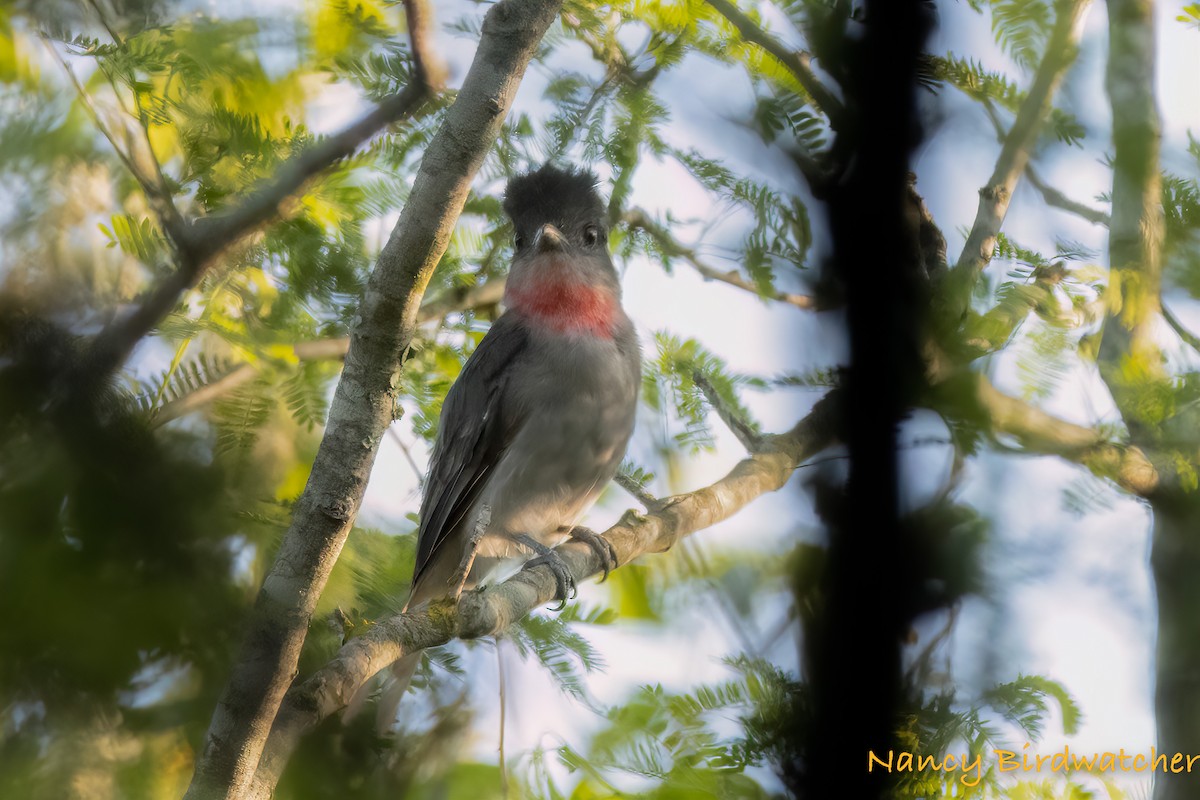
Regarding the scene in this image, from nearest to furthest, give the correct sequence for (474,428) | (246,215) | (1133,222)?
1. (246,215)
2. (1133,222)
3. (474,428)

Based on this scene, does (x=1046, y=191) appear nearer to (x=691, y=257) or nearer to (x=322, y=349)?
(x=691, y=257)

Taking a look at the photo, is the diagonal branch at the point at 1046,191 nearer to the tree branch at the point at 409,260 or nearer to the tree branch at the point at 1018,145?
the tree branch at the point at 1018,145

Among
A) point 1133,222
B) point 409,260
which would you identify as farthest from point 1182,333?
point 409,260

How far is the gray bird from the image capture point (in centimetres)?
465

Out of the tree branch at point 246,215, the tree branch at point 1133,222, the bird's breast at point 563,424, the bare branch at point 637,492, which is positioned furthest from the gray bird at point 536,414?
the tree branch at point 1133,222

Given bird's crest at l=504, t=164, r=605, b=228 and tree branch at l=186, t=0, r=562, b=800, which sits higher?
bird's crest at l=504, t=164, r=605, b=228

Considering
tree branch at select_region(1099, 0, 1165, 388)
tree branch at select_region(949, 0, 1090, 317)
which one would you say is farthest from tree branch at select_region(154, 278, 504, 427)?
tree branch at select_region(1099, 0, 1165, 388)

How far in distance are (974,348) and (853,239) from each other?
A: 0.35 meters

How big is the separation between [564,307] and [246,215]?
2.81 meters

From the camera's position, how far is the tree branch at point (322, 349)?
1571 mm

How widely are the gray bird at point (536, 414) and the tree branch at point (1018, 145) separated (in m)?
2.24

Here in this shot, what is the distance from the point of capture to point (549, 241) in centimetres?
483

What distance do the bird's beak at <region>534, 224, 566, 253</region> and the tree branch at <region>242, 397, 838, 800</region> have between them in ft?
4.80

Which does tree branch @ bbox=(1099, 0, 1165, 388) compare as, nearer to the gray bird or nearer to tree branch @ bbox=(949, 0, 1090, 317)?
tree branch @ bbox=(949, 0, 1090, 317)
